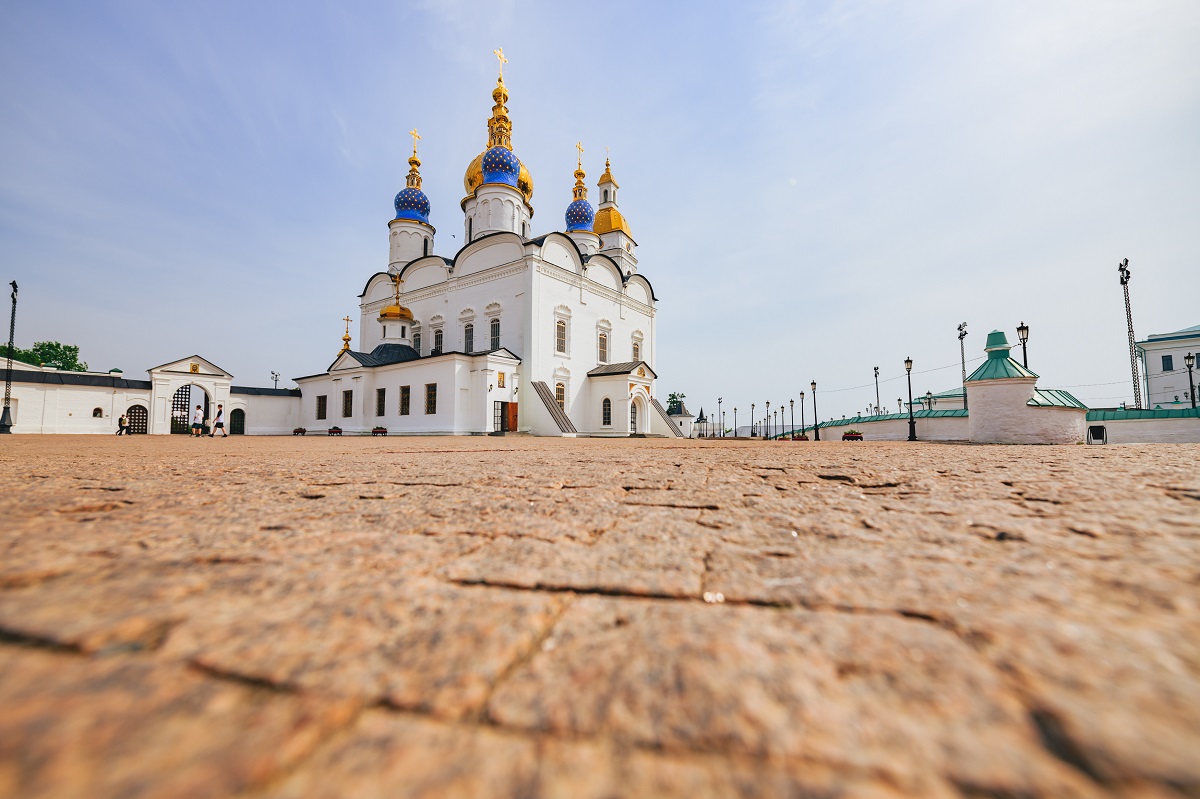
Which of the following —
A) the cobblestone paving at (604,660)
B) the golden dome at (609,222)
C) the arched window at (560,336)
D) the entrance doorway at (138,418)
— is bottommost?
the cobblestone paving at (604,660)

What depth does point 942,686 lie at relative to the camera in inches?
24.5

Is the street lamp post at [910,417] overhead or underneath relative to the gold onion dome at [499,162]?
underneath

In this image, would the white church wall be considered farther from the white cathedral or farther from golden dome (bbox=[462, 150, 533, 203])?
golden dome (bbox=[462, 150, 533, 203])

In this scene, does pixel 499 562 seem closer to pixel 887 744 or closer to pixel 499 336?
pixel 887 744

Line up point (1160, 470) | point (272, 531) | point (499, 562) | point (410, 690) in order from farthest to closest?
point (1160, 470) < point (272, 531) < point (499, 562) < point (410, 690)

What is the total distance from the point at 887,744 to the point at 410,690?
1.90 ft

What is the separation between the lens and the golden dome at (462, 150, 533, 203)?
92.3 feet

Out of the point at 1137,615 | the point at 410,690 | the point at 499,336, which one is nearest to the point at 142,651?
the point at 410,690

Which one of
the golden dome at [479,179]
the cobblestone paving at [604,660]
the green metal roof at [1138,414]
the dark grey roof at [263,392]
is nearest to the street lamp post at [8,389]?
the dark grey roof at [263,392]

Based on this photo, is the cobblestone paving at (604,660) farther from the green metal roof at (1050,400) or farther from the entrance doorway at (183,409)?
the entrance doorway at (183,409)

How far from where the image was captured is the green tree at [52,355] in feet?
141

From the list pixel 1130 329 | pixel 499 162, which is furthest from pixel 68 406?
pixel 1130 329

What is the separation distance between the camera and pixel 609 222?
30.5m

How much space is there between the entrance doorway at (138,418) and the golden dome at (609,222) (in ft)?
96.2
